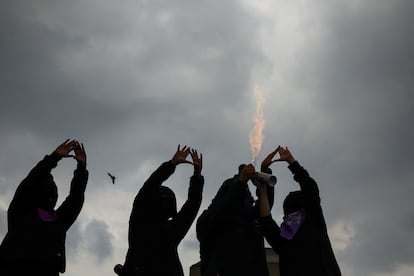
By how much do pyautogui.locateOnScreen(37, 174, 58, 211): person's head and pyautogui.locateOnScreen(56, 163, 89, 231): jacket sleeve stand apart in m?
0.20

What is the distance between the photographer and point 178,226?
8234 millimetres

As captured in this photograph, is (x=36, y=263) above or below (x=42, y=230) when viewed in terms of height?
below

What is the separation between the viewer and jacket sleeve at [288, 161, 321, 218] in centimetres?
777

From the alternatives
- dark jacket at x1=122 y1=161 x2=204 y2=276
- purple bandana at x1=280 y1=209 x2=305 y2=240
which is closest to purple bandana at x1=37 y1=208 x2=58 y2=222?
dark jacket at x1=122 y1=161 x2=204 y2=276

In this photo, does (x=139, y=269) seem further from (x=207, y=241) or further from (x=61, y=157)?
(x=61, y=157)

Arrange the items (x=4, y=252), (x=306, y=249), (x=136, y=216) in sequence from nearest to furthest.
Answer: (x=4, y=252), (x=306, y=249), (x=136, y=216)

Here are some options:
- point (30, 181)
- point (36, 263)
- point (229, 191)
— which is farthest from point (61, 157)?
point (229, 191)

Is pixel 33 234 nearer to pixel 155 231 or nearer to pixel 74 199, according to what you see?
pixel 74 199

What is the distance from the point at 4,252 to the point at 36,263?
472mm

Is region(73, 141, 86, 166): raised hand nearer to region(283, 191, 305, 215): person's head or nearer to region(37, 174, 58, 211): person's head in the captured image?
region(37, 174, 58, 211): person's head

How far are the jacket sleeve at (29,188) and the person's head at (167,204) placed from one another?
185 cm

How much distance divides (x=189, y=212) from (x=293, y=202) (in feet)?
5.71

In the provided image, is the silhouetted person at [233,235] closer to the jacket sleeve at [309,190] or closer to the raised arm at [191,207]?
the raised arm at [191,207]

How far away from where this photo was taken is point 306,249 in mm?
7566
